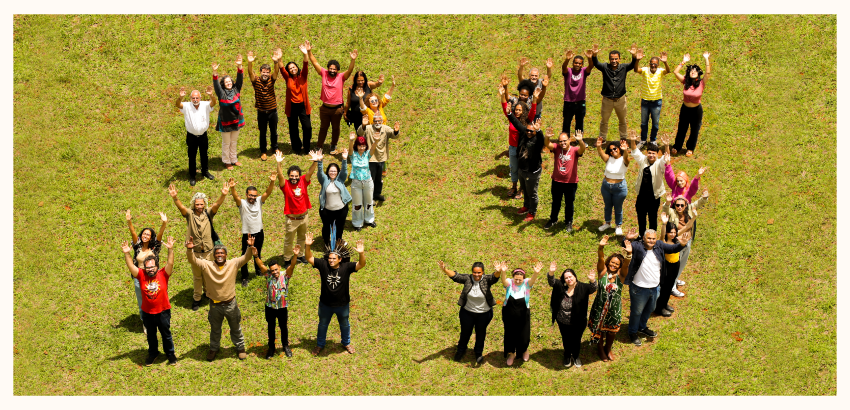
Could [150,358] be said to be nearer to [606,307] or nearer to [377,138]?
[377,138]

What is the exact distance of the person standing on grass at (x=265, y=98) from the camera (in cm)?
2264

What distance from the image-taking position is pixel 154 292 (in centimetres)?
1758

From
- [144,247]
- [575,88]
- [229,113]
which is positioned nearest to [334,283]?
[144,247]

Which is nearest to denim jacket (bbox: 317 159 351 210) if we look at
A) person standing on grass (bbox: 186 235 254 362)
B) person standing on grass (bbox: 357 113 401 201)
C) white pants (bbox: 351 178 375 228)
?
white pants (bbox: 351 178 375 228)

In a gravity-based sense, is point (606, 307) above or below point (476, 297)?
below

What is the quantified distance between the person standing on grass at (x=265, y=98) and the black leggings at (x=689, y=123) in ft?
29.9

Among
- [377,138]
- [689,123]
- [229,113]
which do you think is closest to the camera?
[377,138]

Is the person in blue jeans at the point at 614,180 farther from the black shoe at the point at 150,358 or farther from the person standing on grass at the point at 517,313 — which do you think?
the black shoe at the point at 150,358

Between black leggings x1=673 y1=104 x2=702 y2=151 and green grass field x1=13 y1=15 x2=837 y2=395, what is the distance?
1.37ft

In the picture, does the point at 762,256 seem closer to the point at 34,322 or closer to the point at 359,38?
the point at 359,38

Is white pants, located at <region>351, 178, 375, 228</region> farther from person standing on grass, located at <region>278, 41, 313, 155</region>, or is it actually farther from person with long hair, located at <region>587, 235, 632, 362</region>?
person with long hair, located at <region>587, 235, 632, 362</region>

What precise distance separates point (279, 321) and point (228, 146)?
20.9 feet

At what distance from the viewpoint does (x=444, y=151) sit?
24.3m

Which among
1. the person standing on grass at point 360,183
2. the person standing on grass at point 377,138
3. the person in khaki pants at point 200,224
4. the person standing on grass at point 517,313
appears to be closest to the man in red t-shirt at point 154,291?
the person in khaki pants at point 200,224
